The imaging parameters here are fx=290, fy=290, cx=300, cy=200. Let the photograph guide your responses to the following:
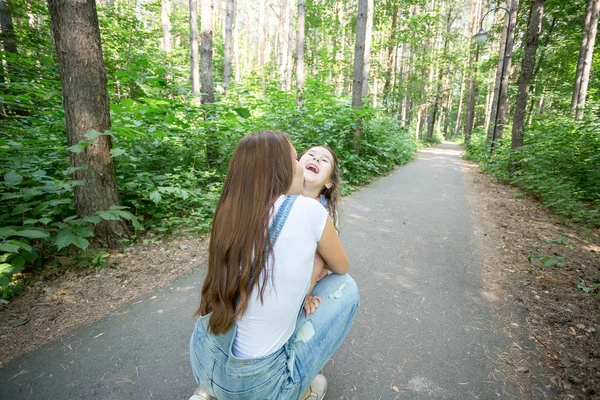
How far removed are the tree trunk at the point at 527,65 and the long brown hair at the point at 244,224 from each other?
33.5 ft

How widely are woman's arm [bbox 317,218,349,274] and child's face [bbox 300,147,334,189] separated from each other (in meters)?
0.84

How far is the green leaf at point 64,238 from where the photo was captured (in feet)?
8.74

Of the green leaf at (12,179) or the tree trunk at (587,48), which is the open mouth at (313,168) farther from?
the tree trunk at (587,48)

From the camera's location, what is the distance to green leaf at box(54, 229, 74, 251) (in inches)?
105

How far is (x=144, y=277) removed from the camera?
329cm

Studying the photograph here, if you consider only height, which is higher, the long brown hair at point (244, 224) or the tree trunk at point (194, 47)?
the tree trunk at point (194, 47)

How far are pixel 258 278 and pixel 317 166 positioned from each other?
124 centimetres

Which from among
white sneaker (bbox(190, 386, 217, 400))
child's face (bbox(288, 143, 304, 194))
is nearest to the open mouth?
child's face (bbox(288, 143, 304, 194))

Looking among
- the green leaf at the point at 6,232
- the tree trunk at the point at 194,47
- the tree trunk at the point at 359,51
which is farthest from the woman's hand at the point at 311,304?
the tree trunk at the point at 194,47

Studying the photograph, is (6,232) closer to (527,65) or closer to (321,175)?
(321,175)

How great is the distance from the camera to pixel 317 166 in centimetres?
227

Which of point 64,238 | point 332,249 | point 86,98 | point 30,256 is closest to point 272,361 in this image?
point 332,249

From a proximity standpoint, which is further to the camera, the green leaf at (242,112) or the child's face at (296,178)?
the green leaf at (242,112)

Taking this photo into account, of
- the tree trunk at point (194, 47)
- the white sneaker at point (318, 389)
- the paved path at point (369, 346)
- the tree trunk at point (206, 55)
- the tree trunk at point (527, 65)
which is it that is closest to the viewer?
the white sneaker at point (318, 389)
